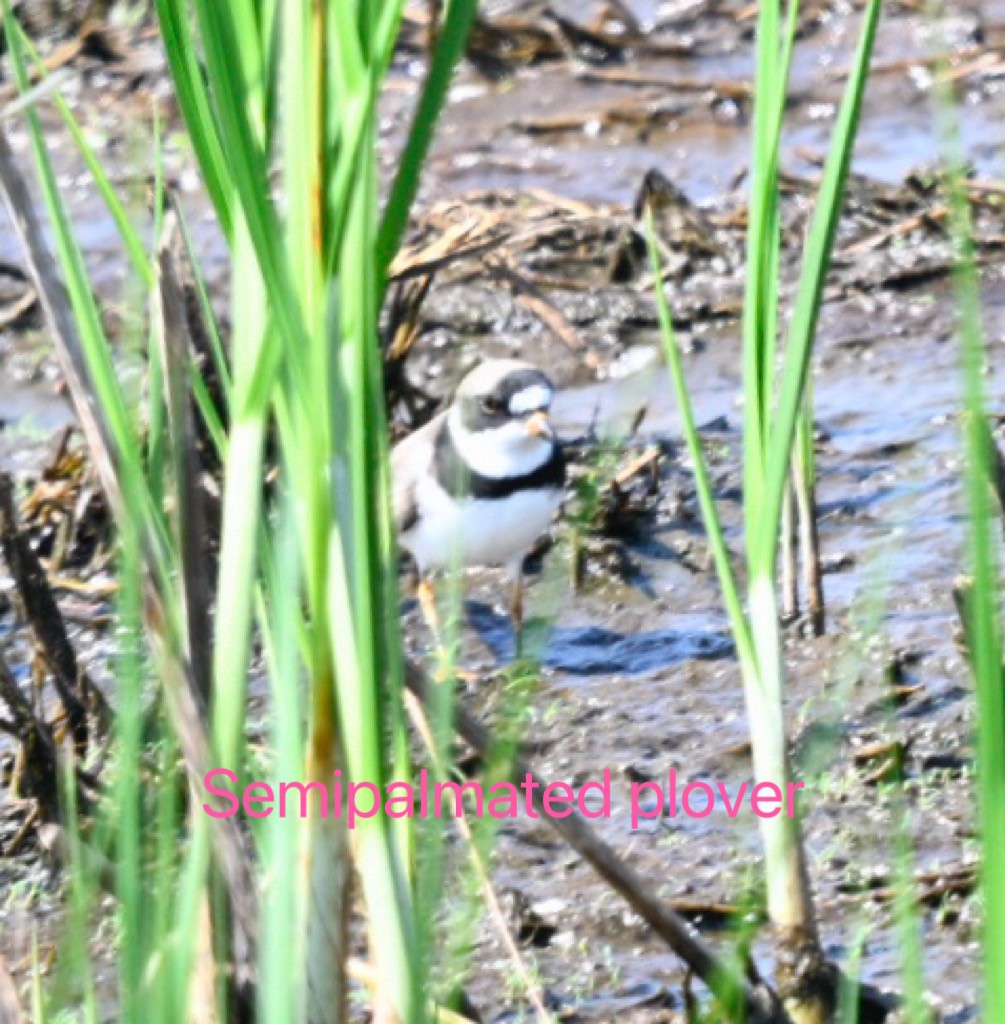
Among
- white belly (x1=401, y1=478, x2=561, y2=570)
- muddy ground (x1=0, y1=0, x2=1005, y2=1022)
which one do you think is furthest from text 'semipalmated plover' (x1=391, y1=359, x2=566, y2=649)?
muddy ground (x1=0, y1=0, x2=1005, y2=1022)

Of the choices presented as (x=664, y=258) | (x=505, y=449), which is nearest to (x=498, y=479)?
(x=505, y=449)

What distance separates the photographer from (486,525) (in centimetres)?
526

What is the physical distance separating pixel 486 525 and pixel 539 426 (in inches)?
15.3

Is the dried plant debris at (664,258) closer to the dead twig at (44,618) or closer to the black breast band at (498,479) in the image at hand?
the black breast band at (498,479)

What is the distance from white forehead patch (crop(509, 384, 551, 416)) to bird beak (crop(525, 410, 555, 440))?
0.05 meters

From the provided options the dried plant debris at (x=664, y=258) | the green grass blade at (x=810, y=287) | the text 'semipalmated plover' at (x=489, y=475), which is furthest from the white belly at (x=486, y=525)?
the green grass blade at (x=810, y=287)

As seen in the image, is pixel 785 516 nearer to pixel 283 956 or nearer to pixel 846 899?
pixel 846 899

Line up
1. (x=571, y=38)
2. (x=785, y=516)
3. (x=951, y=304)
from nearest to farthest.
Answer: (x=785, y=516), (x=951, y=304), (x=571, y=38)

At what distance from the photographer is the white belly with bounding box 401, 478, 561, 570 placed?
5.29m

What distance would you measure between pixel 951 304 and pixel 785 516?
2.37m

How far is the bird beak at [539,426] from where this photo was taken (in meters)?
5.52

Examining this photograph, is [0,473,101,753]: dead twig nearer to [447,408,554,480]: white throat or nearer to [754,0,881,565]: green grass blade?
[754,0,881,565]: green grass blade

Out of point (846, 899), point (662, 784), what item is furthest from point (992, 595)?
point (662, 784)

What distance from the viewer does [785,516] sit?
4.79 metres
